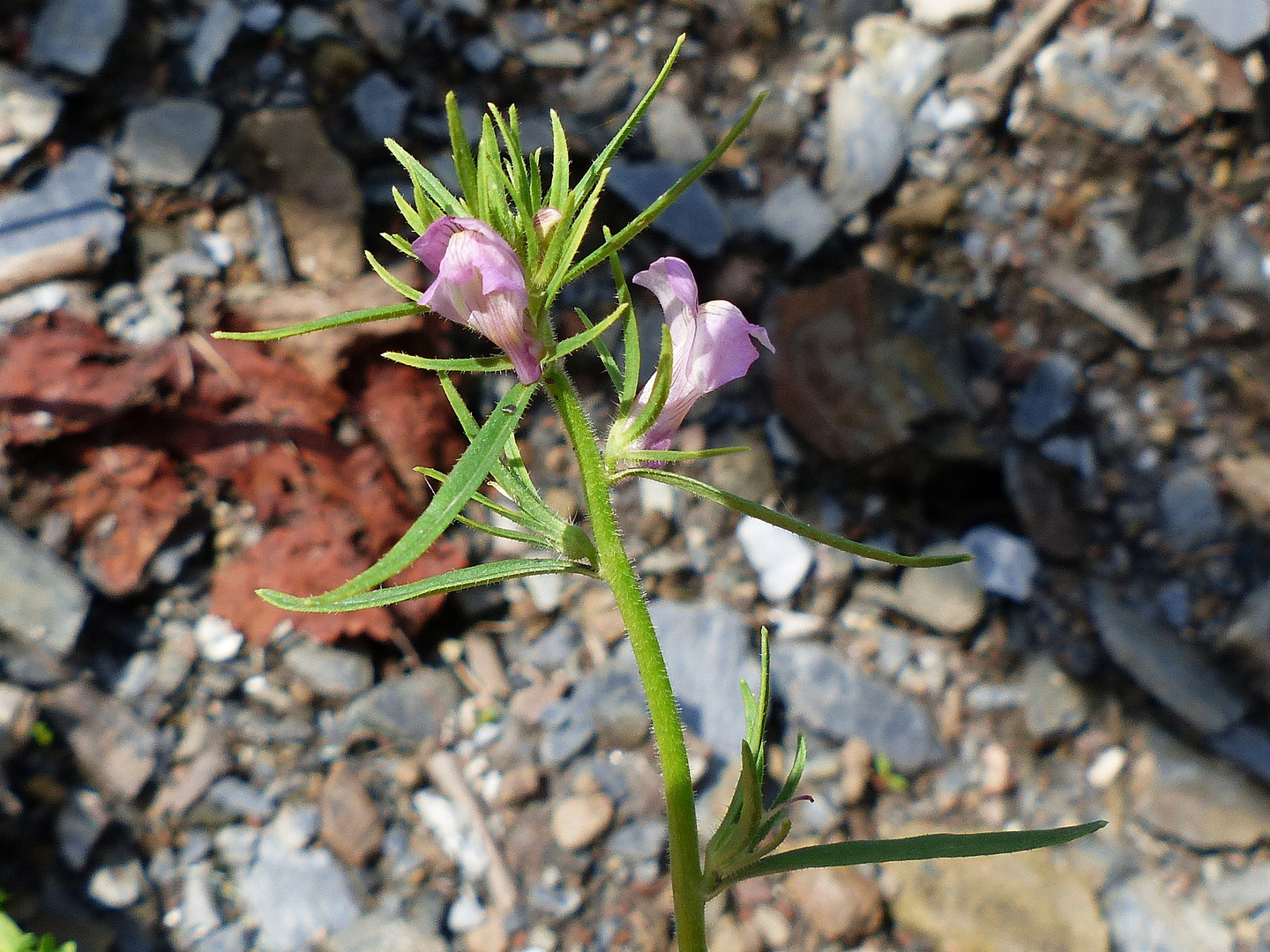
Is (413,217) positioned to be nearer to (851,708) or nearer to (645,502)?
(645,502)

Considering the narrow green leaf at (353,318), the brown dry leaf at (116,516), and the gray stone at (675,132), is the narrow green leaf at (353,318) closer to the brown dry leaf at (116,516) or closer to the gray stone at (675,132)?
the brown dry leaf at (116,516)

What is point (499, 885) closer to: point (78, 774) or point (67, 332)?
point (78, 774)

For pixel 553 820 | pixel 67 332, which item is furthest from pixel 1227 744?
pixel 67 332

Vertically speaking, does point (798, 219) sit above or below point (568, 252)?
below

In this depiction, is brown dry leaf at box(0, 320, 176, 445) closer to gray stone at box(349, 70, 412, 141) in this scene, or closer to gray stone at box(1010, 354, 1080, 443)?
gray stone at box(349, 70, 412, 141)

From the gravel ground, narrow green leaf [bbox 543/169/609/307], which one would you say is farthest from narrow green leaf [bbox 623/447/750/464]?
the gravel ground

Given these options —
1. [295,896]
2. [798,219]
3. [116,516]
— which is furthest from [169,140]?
Result: [295,896]
